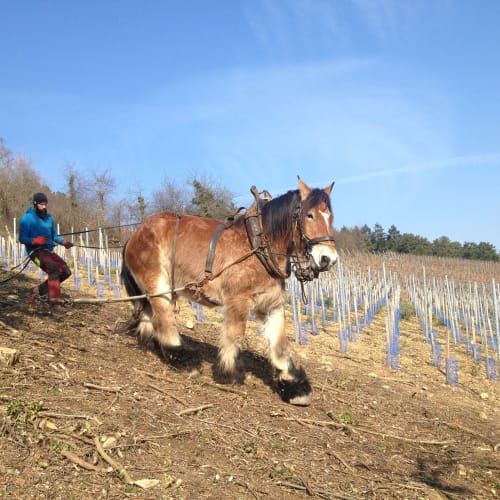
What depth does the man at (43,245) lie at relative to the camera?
579cm

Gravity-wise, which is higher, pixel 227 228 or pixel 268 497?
pixel 227 228

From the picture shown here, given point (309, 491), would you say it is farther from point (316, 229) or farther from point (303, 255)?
point (316, 229)

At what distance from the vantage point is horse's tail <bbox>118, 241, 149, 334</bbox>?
5.94 m

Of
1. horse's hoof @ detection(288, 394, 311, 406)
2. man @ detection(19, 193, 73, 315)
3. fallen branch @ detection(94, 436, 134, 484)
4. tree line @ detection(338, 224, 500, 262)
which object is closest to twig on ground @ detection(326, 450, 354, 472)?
horse's hoof @ detection(288, 394, 311, 406)

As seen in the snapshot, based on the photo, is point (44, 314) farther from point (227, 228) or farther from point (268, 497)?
point (268, 497)

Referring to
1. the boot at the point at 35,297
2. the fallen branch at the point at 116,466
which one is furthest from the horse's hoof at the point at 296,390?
the boot at the point at 35,297

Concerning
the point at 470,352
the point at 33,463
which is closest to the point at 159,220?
the point at 33,463

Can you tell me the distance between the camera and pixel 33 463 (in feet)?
9.75

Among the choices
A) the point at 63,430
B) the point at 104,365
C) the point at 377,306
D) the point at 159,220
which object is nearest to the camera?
the point at 63,430

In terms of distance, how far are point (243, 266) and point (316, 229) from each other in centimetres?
89

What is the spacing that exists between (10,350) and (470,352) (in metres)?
10.9

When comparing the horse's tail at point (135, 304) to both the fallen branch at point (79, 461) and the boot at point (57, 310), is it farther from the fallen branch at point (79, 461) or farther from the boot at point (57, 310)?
the fallen branch at point (79, 461)

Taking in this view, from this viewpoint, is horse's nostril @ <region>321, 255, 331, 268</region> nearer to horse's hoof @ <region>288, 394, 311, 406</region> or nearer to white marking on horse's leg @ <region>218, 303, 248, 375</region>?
white marking on horse's leg @ <region>218, 303, 248, 375</region>

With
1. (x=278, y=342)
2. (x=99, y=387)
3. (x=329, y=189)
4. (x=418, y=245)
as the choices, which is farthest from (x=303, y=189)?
(x=418, y=245)
